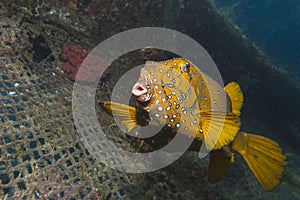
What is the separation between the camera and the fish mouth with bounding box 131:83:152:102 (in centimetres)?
223

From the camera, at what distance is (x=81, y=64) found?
4938 millimetres

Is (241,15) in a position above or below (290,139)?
above

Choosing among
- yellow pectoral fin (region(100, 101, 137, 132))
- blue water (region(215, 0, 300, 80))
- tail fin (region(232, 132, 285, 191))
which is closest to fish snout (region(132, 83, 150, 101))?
yellow pectoral fin (region(100, 101, 137, 132))

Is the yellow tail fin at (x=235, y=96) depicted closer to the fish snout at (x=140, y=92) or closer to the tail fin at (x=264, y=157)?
the tail fin at (x=264, y=157)

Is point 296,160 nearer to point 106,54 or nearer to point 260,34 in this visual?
point 106,54

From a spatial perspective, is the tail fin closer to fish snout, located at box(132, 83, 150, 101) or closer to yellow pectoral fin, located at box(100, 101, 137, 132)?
yellow pectoral fin, located at box(100, 101, 137, 132)

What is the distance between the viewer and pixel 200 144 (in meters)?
3.07

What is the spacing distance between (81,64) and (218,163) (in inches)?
117

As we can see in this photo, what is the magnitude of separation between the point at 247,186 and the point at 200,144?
10.4ft

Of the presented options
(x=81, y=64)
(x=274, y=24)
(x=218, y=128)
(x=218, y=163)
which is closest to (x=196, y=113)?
(x=218, y=128)

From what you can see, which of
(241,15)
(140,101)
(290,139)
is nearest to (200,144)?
(140,101)

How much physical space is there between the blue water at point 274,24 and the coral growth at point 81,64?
1817 centimetres

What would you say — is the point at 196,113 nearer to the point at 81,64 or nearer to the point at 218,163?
the point at 218,163

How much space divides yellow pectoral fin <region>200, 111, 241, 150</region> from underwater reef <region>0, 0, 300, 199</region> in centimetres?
145
